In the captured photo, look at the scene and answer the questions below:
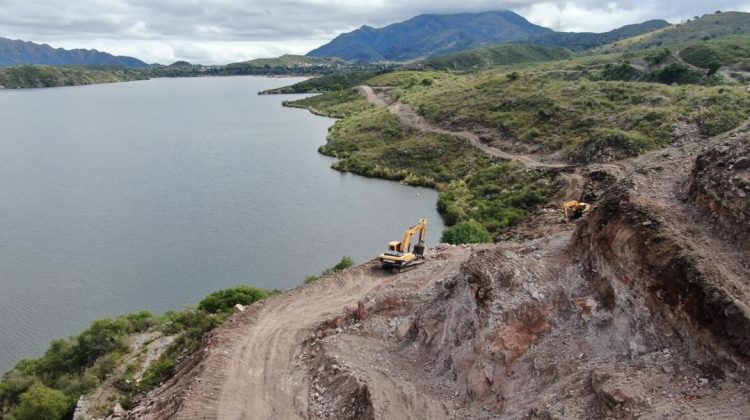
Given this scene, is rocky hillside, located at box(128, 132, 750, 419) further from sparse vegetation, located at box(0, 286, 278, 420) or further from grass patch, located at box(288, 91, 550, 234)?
grass patch, located at box(288, 91, 550, 234)

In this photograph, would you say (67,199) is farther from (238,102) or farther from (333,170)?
(238,102)

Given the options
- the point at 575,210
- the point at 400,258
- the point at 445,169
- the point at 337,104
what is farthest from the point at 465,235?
the point at 337,104

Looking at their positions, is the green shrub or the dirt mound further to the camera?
the green shrub

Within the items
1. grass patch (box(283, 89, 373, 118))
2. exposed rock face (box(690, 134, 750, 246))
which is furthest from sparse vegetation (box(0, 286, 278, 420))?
grass patch (box(283, 89, 373, 118))

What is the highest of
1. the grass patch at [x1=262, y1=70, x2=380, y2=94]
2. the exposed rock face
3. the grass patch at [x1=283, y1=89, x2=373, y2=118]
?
the exposed rock face

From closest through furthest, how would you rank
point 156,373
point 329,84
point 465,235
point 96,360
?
point 156,373 < point 96,360 < point 465,235 < point 329,84

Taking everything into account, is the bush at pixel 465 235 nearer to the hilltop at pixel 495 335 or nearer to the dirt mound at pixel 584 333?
the hilltop at pixel 495 335

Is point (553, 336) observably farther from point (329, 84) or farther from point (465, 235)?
point (329, 84)
